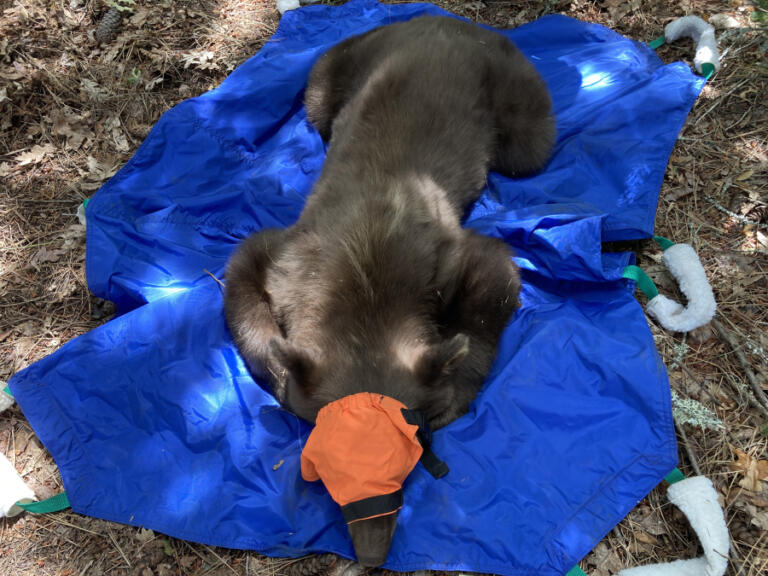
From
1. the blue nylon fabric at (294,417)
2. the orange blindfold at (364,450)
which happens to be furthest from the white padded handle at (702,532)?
the orange blindfold at (364,450)

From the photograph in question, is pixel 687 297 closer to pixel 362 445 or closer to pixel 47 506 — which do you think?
pixel 362 445

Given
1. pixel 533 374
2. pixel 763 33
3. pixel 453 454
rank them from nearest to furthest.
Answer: pixel 453 454
pixel 533 374
pixel 763 33

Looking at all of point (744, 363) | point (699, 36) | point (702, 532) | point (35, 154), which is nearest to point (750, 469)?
point (702, 532)

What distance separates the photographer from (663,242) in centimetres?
440

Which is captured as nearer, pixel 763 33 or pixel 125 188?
pixel 125 188

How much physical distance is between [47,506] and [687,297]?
16.0 ft

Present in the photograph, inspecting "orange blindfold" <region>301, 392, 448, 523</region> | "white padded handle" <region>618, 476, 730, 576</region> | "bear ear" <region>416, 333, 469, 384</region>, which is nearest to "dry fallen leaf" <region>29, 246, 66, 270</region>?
"orange blindfold" <region>301, 392, 448, 523</region>

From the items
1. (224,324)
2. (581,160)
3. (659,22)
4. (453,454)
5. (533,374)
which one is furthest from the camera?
(659,22)

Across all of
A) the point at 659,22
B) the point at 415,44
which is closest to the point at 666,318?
the point at 415,44

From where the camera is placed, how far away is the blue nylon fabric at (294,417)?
11.3ft

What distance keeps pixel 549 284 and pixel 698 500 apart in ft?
6.09

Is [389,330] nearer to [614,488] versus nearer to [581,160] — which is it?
[614,488]

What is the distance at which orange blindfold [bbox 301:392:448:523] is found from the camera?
9.34ft

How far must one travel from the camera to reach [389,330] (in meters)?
3.33
